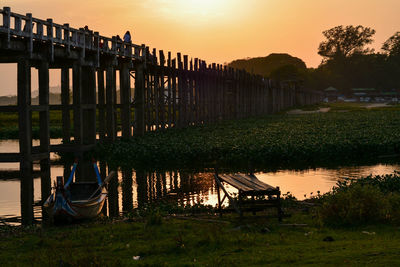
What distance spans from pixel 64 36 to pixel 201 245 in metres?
18.8

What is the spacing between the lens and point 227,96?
219ft

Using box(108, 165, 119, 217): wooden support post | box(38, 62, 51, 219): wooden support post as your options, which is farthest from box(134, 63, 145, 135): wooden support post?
box(108, 165, 119, 217): wooden support post

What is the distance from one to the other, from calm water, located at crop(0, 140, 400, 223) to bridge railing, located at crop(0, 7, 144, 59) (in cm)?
574

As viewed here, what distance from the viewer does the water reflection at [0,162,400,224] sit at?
808 inches

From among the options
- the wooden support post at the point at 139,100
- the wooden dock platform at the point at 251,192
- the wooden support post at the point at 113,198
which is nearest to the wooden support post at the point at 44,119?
the wooden support post at the point at 113,198

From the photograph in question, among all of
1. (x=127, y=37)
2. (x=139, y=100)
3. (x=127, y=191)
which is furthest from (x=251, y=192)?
(x=127, y=37)

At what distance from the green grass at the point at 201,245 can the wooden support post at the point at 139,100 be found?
24102 mm

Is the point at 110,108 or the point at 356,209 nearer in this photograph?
the point at 356,209

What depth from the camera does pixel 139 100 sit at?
40.3 meters

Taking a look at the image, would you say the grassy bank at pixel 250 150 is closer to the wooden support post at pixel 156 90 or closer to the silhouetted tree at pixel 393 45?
the wooden support post at pixel 156 90

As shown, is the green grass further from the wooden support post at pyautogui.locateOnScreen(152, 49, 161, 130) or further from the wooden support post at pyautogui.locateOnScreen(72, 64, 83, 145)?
the wooden support post at pyautogui.locateOnScreen(152, 49, 161, 130)

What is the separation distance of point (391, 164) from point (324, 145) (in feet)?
13.8

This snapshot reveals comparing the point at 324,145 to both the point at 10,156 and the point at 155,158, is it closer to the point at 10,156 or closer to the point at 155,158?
the point at 155,158

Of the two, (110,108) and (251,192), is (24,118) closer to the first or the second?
(110,108)
